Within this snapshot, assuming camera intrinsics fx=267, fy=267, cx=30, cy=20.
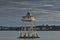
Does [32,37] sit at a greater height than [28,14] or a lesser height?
lesser

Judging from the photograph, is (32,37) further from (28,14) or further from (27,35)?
(28,14)

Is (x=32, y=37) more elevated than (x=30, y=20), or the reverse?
(x=30, y=20)

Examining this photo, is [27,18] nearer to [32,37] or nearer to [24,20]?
[24,20]

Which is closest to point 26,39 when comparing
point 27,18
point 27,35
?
point 27,35

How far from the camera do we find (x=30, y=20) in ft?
76.0

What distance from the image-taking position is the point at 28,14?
23141 mm

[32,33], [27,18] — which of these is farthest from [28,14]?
[32,33]

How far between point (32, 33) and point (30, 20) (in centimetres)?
135

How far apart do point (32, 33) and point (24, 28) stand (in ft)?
3.24

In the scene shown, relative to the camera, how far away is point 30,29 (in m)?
24.5

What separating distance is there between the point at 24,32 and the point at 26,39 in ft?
2.63

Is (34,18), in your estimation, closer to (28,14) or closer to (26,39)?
(28,14)

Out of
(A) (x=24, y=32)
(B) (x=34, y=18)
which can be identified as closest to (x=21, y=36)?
(A) (x=24, y=32)

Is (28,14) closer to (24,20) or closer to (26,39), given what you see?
(24,20)
